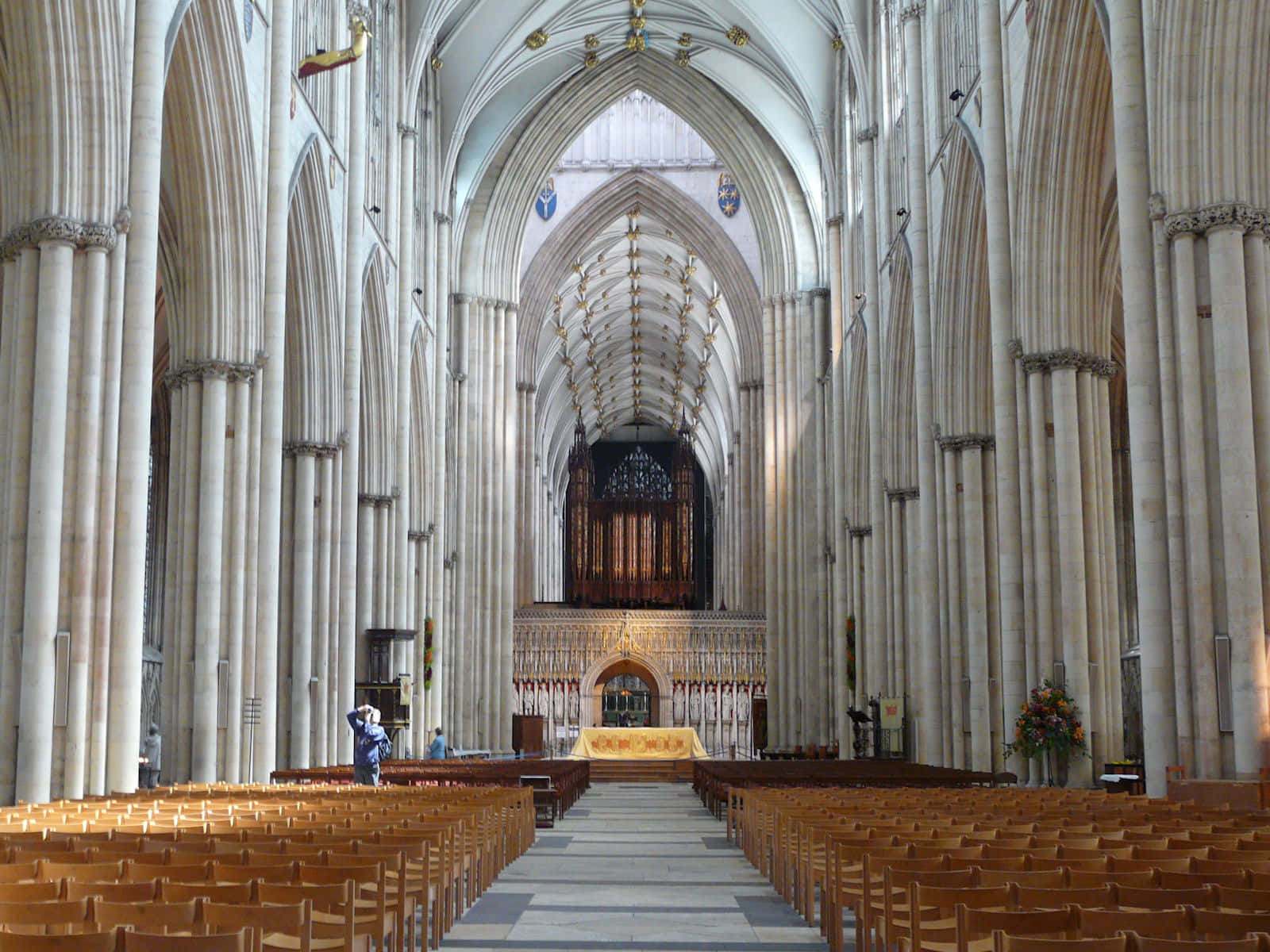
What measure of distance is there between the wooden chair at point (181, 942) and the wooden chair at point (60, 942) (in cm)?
2

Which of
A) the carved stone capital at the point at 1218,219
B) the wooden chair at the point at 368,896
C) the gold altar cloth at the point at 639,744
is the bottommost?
the gold altar cloth at the point at 639,744

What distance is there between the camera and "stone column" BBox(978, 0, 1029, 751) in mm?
18625

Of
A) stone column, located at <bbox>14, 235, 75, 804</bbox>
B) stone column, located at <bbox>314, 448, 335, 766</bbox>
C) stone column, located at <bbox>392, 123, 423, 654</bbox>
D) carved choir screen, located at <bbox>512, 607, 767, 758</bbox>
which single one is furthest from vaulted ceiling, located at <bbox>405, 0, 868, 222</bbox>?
stone column, located at <bbox>14, 235, 75, 804</bbox>

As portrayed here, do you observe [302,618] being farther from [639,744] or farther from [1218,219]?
[1218,219]

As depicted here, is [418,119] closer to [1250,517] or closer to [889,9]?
[889,9]

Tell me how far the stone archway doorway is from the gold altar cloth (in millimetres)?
9804

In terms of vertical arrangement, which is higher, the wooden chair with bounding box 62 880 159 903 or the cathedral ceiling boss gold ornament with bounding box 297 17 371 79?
the cathedral ceiling boss gold ornament with bounding box 297 17 371 79

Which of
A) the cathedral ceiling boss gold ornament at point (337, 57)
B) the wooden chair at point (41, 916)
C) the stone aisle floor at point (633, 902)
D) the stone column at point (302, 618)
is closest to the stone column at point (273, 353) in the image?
the cathedral ceiling boss gold ornament at point (337, 57)

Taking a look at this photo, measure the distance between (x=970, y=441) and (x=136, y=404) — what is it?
13.2 meters

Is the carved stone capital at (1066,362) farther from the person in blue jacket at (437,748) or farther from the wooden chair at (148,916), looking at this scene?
the wooden chair at (148,916)

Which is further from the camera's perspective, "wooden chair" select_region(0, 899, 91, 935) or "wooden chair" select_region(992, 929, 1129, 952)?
"wooden chair" select_region(0, 899, 91, 935)

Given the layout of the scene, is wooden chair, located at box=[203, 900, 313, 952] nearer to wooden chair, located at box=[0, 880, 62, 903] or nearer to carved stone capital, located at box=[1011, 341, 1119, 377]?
wooden chair, located at box=[0, 880, 62, 903]

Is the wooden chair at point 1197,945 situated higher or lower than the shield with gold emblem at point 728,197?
lower

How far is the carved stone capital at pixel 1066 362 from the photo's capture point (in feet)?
59.5
